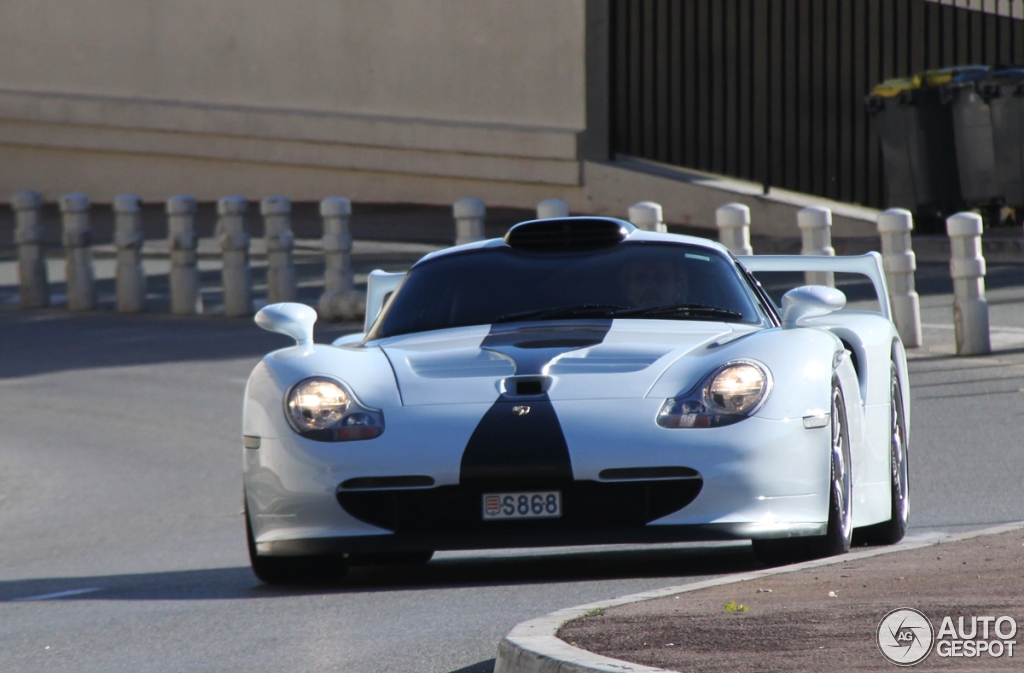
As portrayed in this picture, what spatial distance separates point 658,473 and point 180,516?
408cm

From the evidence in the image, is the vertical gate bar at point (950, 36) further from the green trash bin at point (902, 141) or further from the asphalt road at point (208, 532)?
the asphalt road at point (208, 532)

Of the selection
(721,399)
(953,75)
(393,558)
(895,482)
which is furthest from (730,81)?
(721,399)

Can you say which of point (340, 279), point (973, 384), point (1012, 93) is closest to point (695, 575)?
point (973, 384)

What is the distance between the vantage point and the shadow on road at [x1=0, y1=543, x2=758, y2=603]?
22.6 ft

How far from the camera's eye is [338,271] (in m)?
17.2

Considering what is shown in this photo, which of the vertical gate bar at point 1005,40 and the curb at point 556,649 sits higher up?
the vertical gate bar at point 1005,40

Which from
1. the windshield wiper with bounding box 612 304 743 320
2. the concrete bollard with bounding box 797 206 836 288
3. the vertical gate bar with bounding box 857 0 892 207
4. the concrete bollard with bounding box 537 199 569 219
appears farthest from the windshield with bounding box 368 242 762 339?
the vertical gate bar with bounding box 857 0 892 207

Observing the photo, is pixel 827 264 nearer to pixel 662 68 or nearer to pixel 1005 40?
pixel 1005 40

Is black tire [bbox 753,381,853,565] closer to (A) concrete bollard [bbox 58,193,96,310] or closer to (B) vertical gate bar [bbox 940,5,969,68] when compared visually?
(A) concrete bollard [bbox 58,193,96,310]

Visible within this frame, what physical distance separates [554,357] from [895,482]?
169cm

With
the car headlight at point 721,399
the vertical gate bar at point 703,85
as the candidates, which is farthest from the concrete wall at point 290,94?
the car headlight at point 721,399

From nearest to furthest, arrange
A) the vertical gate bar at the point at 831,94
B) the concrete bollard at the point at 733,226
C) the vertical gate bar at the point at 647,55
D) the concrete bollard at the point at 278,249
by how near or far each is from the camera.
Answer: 1. the concrete bollard at the point at 733,226
2. the concrete bollard at the point at 278,249
3. the vertical gate bar at the point at 831,94
4. the vertical gate bar at the point at 647,55

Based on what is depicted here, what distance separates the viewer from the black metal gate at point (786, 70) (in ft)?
73.2

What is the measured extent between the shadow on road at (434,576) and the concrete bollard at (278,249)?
1009 centimetres
